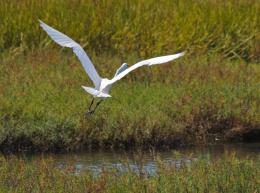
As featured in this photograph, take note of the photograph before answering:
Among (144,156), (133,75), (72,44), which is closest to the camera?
(72,44)

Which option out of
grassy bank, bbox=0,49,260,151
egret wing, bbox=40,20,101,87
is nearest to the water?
grassy bank, bbox=0,49,260,151

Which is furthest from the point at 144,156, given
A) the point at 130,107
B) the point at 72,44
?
the point at 72,44

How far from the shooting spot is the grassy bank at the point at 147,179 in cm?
718

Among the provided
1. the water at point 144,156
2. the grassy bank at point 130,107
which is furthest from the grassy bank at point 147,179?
the grassy bank at point 130,107

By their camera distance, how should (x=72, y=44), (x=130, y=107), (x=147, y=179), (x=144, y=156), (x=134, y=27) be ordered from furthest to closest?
1. (x=134, y=27)
2. (x=130, y=107)
3. (x=144, y=156)
4. (x=72, y=44)
5. (x=147, y=179)

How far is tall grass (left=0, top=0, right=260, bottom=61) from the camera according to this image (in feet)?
47.7

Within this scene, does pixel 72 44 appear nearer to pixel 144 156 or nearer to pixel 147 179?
pixel 144 156

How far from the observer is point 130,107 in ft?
36.4

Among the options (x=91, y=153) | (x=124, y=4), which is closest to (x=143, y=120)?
(x=91, y=153)

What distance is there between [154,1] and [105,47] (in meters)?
1.65

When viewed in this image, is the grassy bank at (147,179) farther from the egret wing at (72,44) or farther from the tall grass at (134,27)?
the tall grass at (134,27)

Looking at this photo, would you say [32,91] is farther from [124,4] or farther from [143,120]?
[124,4]

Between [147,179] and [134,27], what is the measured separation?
7.57 metres

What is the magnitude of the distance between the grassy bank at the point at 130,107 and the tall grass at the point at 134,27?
139 centimetres
